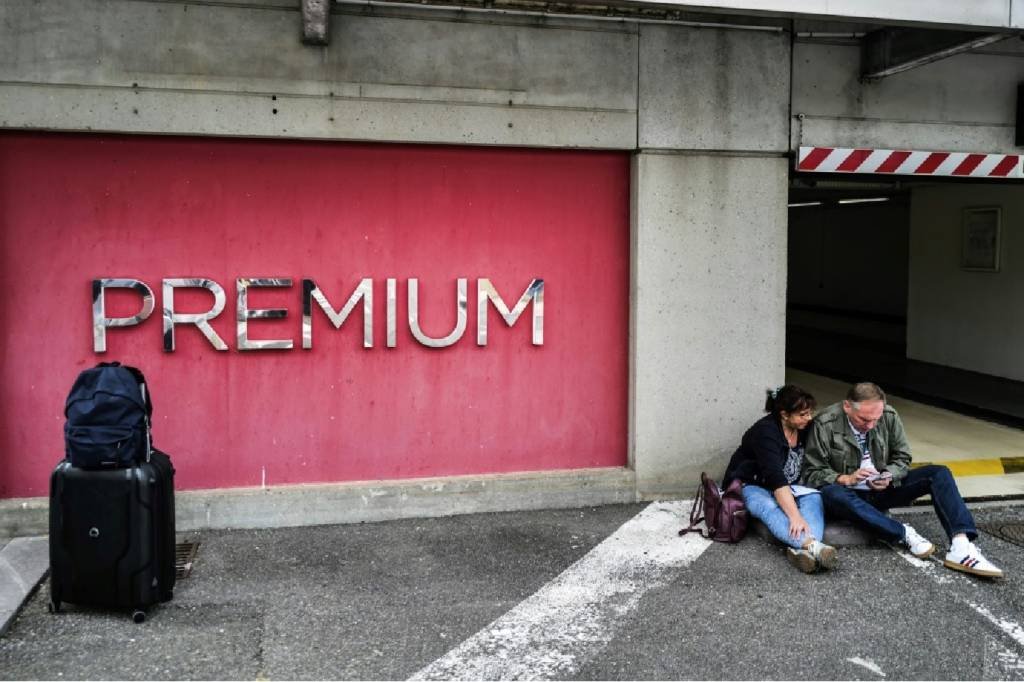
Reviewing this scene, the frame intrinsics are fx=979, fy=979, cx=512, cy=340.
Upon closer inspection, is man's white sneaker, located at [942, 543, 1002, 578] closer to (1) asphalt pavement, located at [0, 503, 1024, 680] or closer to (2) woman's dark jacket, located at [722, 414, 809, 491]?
(1) asphalt pavement, located at [0, 503, 1024, 680]

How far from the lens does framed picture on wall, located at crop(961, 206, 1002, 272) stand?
1227 centimetres

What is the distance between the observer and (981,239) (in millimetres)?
12562

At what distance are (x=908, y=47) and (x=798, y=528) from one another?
3.71 metres

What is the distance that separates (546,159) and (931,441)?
469 cm

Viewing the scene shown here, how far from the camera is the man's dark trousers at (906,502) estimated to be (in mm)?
6211

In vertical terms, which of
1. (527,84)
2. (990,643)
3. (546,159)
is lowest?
(990,643)

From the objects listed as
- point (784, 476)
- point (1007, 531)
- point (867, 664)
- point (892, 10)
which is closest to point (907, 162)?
point (892, 10)

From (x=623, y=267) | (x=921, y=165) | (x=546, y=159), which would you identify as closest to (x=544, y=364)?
(x=623, y=267)

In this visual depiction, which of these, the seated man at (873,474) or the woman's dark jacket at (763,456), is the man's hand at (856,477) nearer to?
the seated man at (873,474)

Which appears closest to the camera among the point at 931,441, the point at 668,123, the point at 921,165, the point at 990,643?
the point at 990,643

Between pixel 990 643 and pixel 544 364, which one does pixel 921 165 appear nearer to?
pixel 544 364

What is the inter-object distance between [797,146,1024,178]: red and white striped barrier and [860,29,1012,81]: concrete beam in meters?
0.63

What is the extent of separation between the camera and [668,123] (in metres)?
7.36

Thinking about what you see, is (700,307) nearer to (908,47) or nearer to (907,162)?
(907,162)
